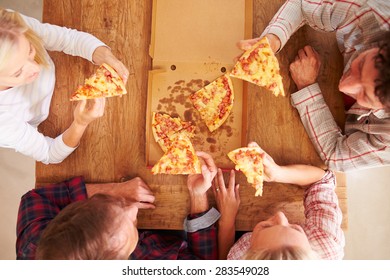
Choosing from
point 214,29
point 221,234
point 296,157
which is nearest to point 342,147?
point 296,157

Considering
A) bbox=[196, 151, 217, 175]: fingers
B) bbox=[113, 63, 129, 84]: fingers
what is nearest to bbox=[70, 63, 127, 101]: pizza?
bbox=[113, 63, 129, 84]: fingers

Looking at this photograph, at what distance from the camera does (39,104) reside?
4.42 ft

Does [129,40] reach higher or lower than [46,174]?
higher

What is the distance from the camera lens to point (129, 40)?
4.63ft

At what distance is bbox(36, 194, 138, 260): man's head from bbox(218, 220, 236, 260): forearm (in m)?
0.41

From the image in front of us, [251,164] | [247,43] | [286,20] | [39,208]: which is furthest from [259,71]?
[39,208]

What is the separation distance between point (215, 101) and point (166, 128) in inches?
8.9

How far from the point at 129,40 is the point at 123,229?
2.60 feet

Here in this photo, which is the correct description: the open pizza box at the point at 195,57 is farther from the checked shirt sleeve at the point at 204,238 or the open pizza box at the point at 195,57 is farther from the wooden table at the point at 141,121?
the checked shirt sleeve at the point at 204,238

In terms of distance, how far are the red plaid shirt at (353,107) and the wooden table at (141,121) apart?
60mm

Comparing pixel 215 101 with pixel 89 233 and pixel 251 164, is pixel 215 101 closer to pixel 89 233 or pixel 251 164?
pixel 251 164
